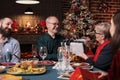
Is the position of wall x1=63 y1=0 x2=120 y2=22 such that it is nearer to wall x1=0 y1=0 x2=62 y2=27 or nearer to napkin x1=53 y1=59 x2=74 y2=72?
wall x1=0 y1=0 x2=62 y2=27

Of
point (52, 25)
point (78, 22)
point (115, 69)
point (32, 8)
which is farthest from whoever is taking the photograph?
point (32, 8)

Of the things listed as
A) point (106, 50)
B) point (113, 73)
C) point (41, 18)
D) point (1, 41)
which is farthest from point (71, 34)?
point (113, 73)

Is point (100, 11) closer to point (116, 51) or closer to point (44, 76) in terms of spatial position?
point (44, 76)

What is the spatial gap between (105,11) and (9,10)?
9.13 feet

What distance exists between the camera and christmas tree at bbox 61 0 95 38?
6527 millimetres

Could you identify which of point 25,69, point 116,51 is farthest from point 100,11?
point 116,51

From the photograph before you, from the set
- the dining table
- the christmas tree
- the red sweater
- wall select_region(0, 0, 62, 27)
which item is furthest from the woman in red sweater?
wall select_region(0, 0, 62, 27)

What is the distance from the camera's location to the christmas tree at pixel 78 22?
653 cm

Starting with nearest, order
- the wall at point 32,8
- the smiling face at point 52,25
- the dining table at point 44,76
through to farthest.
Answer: the dining table at point 44,76 < the smiling face at point 52,25 < the wall at point 32,8

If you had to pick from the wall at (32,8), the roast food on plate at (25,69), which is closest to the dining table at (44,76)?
the roast food on plate at (25,69)

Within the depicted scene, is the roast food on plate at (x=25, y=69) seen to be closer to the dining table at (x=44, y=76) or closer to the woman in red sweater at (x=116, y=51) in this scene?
the dining table at (x=44, y=76)

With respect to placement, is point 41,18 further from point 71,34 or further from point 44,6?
point 71,34

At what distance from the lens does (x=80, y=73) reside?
1858mm

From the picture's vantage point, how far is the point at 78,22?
21.7 feet
